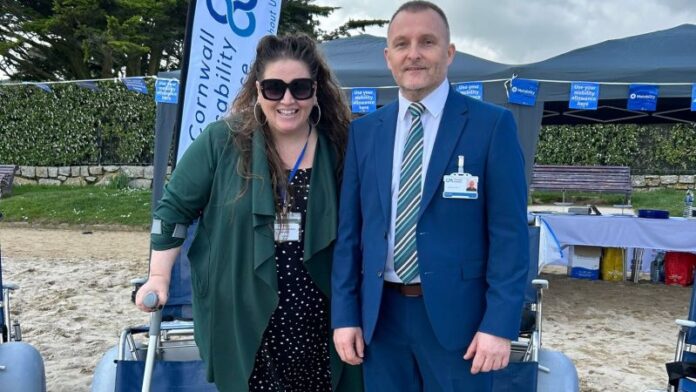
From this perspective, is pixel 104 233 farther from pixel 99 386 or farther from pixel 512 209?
pixel 512 209

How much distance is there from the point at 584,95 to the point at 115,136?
12.7 metres

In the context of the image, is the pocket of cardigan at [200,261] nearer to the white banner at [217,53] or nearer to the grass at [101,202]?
the white banner at [217,53]

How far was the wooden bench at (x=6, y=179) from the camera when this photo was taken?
13836 millimetres

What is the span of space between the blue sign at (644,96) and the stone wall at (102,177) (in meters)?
10.5

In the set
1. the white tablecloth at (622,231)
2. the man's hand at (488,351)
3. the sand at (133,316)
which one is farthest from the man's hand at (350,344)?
the white tablecloth at (622,231)

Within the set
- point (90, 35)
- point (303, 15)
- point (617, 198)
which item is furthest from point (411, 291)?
point (303, 15)

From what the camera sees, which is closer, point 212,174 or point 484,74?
point 212,174

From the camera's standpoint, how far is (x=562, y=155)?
15312 millimetres

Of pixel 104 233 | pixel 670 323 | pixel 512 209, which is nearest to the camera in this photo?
pixel 512 209

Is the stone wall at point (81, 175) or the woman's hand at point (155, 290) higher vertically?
the stone wall at point (81, 175)

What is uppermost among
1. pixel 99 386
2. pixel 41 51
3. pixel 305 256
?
pixel 41 51

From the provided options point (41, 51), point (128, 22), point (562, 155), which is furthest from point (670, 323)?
point (41, 51)

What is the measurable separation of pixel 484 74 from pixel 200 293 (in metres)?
4.87

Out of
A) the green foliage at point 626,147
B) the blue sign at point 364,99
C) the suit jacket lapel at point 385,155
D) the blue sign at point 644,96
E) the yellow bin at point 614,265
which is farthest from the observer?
the green foliage at point 626,147
